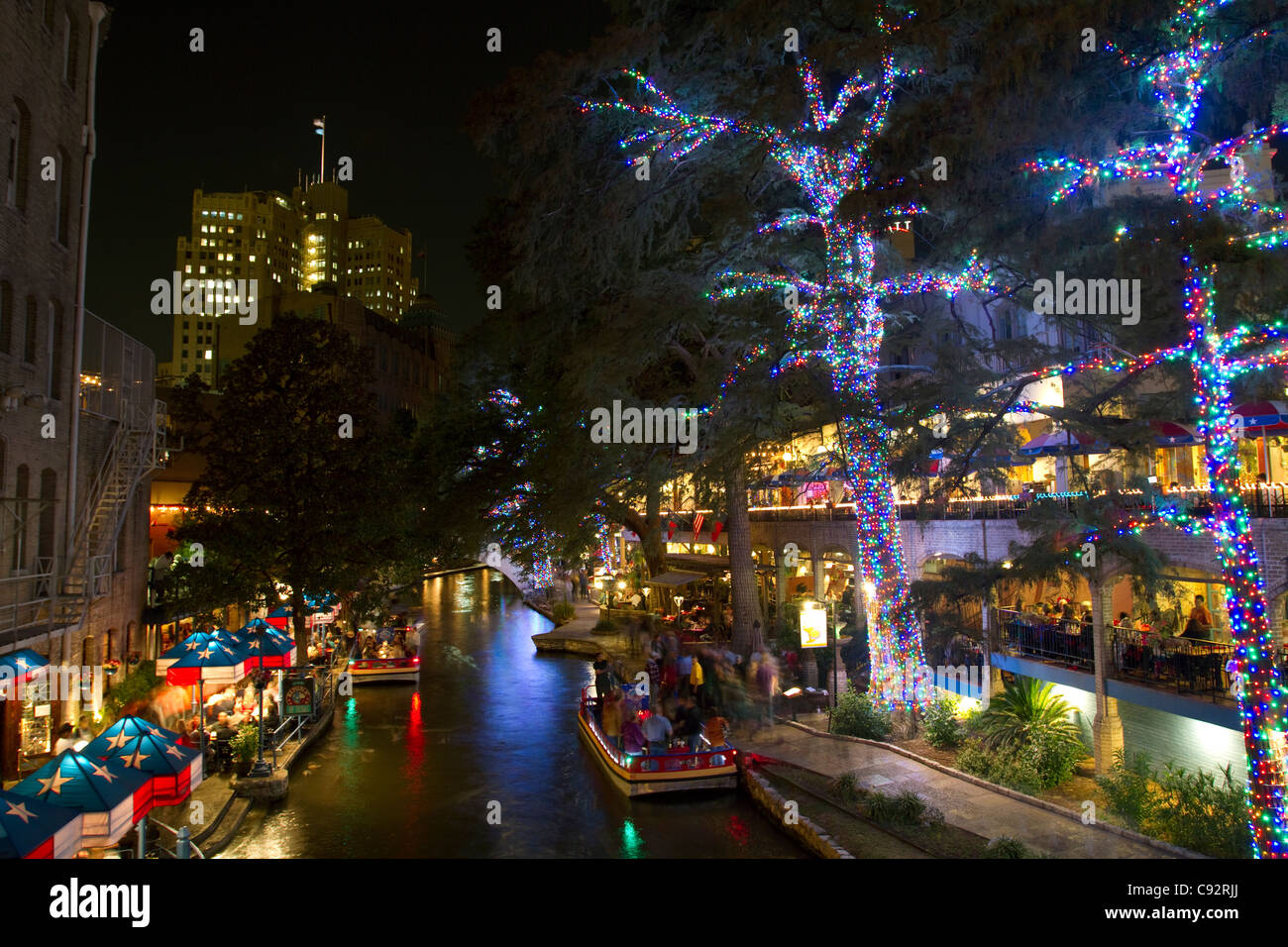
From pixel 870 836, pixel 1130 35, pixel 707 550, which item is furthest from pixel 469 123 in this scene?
pixel 707 550

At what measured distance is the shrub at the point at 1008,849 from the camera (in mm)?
10414

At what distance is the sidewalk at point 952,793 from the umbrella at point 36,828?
1099 centimetres

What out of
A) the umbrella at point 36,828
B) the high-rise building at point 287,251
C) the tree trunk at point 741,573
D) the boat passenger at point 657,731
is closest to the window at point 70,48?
the umbrella at point 36,828

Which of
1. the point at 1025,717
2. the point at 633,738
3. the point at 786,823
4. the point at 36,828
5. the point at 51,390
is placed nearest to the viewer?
the point at 36,828

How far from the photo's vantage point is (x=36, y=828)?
7.59 meters

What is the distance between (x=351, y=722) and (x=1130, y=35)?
2308 cm

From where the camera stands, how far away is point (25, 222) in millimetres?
14938

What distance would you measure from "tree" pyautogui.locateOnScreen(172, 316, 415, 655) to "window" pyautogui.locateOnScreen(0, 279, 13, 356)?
33.0 feet

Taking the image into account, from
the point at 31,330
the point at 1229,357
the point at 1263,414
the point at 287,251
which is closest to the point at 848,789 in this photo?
the point at 1229,357

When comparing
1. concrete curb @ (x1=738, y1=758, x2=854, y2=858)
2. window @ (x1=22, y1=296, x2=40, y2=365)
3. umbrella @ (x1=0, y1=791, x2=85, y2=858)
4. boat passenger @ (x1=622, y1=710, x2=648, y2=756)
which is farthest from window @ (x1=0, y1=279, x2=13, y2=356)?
concrete curb @ (x1=738, y1=758, x2=854, y2=858)

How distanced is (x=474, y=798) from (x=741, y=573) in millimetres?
13449

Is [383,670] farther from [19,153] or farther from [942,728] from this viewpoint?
[942,728]

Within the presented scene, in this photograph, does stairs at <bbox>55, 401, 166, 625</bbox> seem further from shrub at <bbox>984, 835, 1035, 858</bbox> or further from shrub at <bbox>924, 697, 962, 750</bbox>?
shrub at <bbox>924, 697, 962, 750</bbox>
